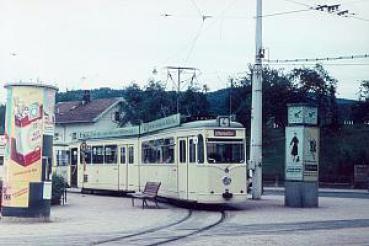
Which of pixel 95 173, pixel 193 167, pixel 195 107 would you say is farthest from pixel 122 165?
pixel 195 107

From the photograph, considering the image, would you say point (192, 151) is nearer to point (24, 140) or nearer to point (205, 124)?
point (205, 124)

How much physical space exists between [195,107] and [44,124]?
42564 millimetres

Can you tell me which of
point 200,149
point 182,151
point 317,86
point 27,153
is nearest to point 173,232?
point 27,153

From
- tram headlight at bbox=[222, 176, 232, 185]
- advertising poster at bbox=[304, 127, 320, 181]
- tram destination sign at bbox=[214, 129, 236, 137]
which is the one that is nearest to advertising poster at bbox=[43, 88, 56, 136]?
tram destination sign at bbox=[214, 129, 236, 137]

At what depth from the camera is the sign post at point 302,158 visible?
25.9 meters

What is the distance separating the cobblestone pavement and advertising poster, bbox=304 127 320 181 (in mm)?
1307

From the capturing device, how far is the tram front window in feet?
76.1

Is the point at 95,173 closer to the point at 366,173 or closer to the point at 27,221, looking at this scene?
the point at 27,221

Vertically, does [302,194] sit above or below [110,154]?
below

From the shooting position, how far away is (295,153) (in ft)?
86.7

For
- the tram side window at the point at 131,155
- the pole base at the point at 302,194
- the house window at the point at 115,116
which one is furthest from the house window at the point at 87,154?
the house window at the point at 115,116

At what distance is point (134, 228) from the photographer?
17.8m

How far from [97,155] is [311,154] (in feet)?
41.7

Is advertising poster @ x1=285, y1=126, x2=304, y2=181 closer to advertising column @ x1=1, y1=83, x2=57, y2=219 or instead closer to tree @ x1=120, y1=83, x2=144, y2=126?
advertising column @ x1=1, y1=83, x2=57, y2=219
